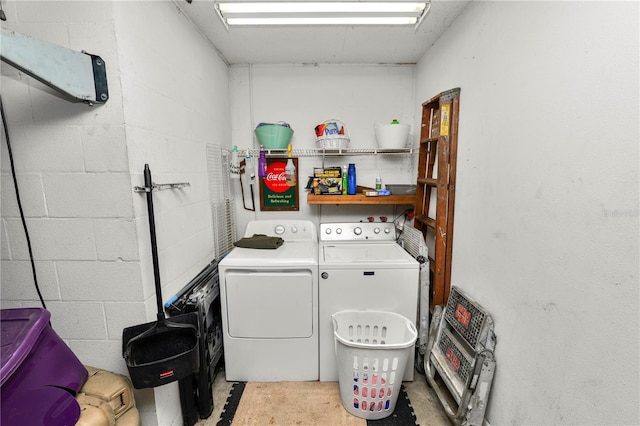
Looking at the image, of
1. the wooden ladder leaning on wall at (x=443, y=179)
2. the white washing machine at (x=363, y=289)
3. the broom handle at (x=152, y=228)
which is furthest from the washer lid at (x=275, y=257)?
the wooden ladder leaning on wall at (x=443, y=179)

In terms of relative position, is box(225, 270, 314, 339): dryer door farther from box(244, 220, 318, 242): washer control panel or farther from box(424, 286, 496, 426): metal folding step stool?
box(424, 286, 496, 426): metal folding step stool

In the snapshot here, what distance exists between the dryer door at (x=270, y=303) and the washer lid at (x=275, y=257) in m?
0.06

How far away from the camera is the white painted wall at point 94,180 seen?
111 cm

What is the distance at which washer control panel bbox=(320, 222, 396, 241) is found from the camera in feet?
7.82

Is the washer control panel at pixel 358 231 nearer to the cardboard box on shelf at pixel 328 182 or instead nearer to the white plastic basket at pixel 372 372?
the cardboard box on shelf at pixel 328 182

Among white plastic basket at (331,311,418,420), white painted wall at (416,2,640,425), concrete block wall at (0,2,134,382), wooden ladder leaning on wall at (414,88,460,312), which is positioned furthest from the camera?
wooden ladder leaning on wall at (414,88,460,312)

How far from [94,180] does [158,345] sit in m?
0.82

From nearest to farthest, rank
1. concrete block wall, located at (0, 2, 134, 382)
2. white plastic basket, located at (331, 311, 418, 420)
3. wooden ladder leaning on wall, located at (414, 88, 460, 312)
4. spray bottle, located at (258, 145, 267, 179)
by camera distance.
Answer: concrete block wall, located at (0, 2, 134, 382)
white plastic basket, located at (331, 311, 418, 420)
wooden ladder leaning on wall, located at (414, 88, 460, 312)
spray bottle, located at (258, 145, 267, 179)

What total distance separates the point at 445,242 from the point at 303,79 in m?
1.81

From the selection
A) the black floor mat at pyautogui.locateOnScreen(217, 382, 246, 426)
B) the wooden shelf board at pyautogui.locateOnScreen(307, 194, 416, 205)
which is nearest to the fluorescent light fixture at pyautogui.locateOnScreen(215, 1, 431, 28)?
the wooden shelf board at pyautogui.locateOnScreen(307, 194, 416, 205)

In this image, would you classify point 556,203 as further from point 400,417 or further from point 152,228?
point 152,228

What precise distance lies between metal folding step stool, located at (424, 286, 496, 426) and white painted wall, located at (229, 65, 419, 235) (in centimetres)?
113

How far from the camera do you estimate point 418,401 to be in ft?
5.71

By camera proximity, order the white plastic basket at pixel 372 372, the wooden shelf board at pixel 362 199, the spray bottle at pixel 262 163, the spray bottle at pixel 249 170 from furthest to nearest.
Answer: the spray bottle at pixel 249 170 → the spray bottle at pixel 262 163 → the wooden shelf board at pixel 362 199 → the white plastic basket at pixel 372 372
